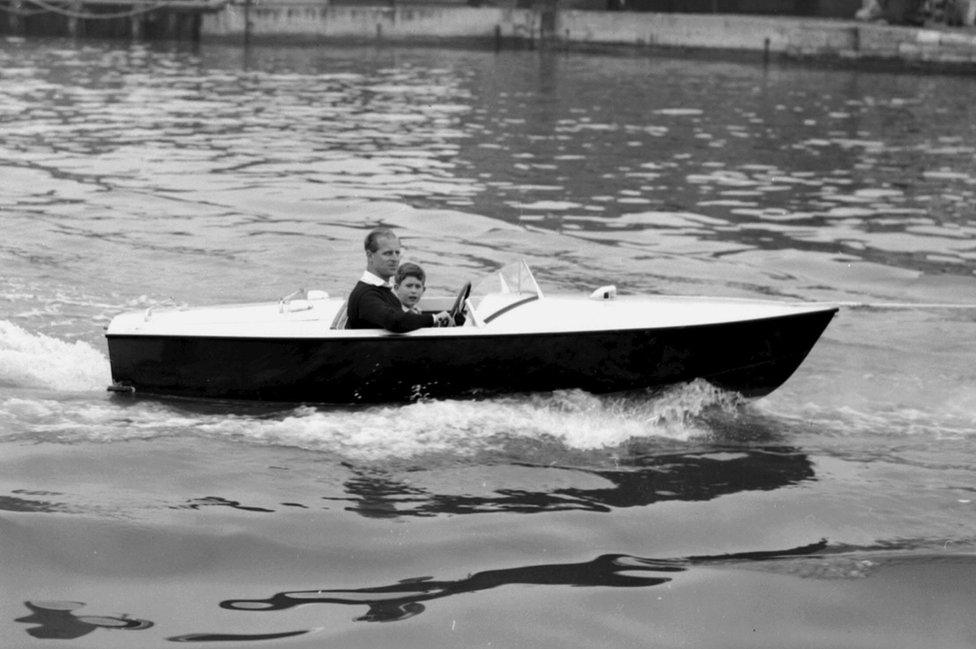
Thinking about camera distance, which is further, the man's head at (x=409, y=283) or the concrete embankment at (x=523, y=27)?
the concrete embankment at (x=523, y=27)

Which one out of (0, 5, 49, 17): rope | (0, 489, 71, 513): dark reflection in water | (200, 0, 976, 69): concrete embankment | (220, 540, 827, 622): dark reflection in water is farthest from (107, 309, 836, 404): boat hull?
(0, 5, 49, 17): rope

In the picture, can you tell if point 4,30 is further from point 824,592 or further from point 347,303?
point 824,592

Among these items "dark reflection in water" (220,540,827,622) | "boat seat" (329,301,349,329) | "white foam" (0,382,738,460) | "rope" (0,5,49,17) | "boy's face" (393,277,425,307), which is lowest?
"dark reflection in water" (220,540,827,622)

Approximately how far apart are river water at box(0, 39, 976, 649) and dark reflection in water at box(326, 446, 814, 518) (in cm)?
2

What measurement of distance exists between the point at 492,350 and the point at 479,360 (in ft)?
0.36

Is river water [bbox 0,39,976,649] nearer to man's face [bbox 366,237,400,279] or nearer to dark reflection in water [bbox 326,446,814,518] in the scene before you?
dark reflection in water [bbox 326,446,814,518]

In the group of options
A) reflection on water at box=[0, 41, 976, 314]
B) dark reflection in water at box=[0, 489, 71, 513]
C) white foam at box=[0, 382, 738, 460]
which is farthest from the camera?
reflection on water at box=[0, 41, 976, 314]

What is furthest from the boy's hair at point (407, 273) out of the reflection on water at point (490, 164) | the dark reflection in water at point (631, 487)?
the reflection on water at point (490, 164)

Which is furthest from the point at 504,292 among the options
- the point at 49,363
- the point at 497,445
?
the point at 49,363

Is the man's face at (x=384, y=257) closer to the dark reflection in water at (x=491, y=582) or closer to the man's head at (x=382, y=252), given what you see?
the man's head at (x=382, y=252)

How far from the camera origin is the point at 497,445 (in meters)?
8.52

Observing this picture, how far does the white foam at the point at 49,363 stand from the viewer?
9789 millimetres

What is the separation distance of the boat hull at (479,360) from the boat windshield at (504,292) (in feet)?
1.22

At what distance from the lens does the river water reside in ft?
21.1
